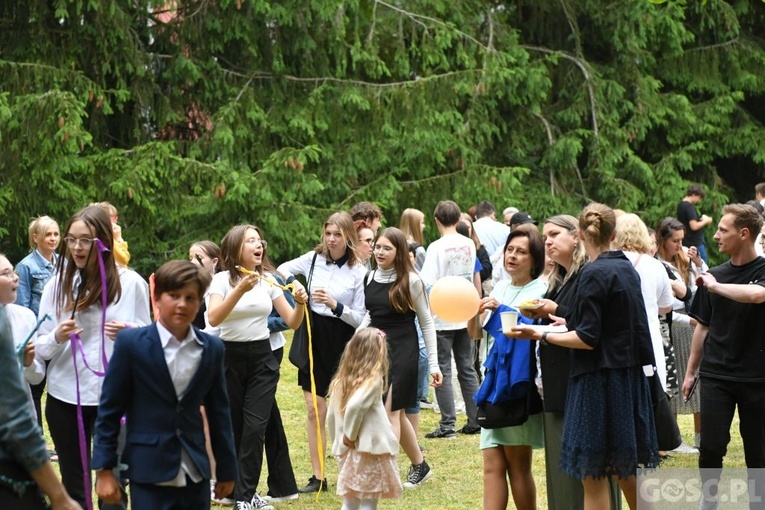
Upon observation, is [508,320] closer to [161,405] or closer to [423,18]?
[161,405]

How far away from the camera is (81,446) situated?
532 cm

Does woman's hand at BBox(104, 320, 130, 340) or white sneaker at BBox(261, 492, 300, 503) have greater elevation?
woman's hand at BBox(104, 320, 130, 340)

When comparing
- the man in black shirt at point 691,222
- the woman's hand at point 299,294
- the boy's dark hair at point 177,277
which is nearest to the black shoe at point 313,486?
the woman's hand at point 299,294

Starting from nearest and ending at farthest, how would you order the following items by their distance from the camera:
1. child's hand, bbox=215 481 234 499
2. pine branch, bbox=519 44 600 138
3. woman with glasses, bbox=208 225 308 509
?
1. child's hand, bbox=215 481 234 499
2. woman with glasses, bbox=208 225 308 509
3. pine branch, bbox=519 44 600 138

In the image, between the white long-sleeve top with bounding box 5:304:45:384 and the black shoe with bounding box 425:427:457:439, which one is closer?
the white long-sleeve top with bounding box 5:304:45:384

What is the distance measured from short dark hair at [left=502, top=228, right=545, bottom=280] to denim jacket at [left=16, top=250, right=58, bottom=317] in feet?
14.4

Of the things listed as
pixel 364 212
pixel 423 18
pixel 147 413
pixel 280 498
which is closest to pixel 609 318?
pixel 147 413

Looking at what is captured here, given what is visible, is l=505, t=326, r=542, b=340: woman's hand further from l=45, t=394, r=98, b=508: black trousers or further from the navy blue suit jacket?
l=45, t=394, r=98, b=508: black trousers

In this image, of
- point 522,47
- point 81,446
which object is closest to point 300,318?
point 81,446

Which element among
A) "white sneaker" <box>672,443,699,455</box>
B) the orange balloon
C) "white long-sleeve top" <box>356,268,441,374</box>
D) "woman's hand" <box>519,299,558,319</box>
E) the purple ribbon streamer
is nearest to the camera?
the purple ribbon streamer

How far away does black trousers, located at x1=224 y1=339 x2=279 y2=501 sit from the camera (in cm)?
711

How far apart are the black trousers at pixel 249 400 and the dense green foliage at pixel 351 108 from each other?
7.45 meters

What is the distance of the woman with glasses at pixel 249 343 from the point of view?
22.9 feet

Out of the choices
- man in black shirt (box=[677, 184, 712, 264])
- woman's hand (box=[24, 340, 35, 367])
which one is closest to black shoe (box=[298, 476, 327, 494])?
woman's hand (box=[24, 340, 35, 367])
